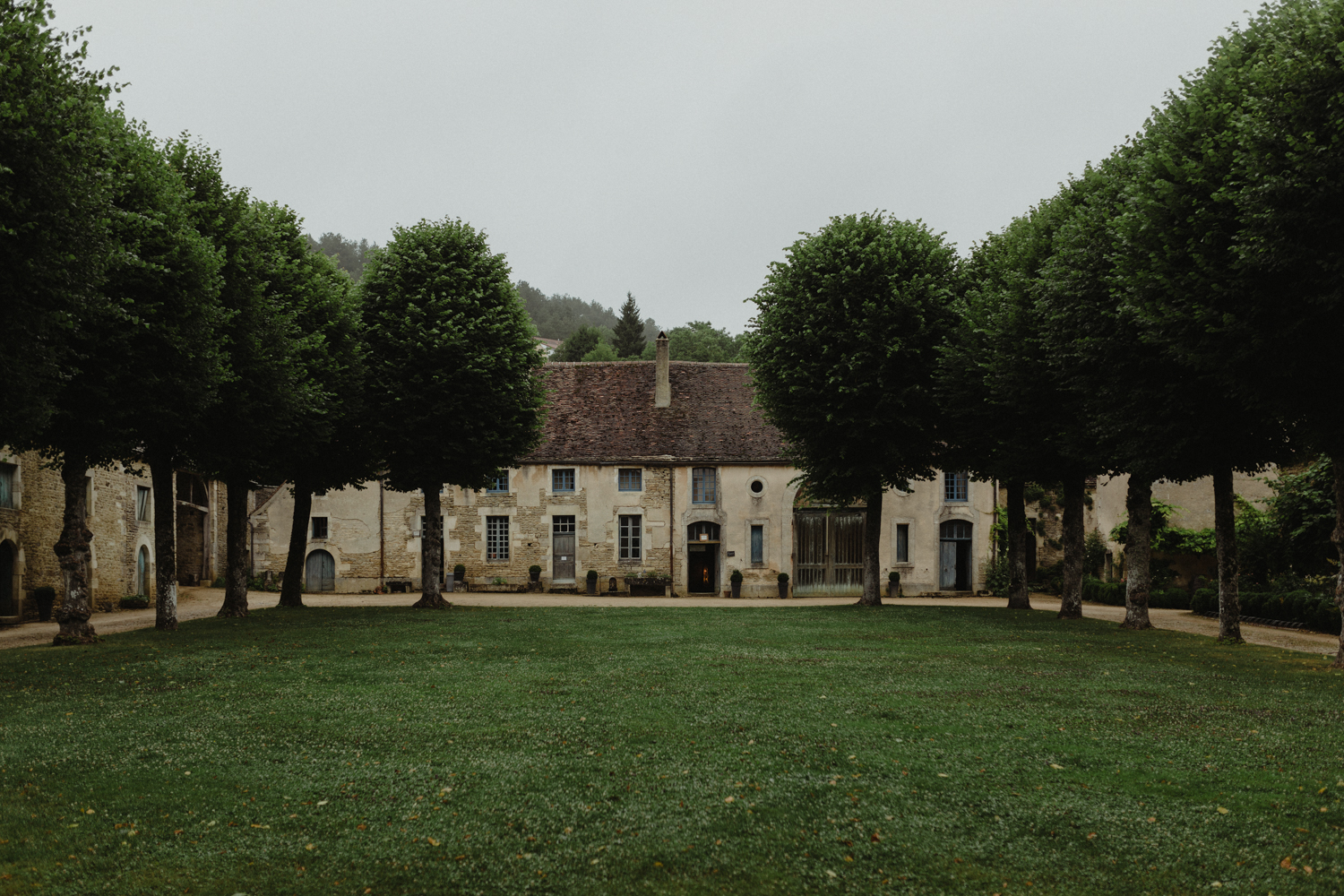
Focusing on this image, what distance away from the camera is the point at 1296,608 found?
22.8 meters

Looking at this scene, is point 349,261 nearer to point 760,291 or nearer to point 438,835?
point 760,291

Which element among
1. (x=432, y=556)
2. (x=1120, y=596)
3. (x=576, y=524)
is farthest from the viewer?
(x=576, y=524)

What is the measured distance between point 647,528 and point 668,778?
2882cm

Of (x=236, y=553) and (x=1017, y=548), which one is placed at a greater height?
(x=236, y=553)

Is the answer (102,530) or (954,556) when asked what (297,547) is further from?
(954,556)

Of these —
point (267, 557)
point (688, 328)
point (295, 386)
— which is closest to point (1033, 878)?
point (295, 386)

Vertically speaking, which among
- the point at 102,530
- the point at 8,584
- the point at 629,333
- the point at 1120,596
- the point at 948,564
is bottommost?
the point at 1120,596

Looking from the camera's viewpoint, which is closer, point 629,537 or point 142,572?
point 142,572

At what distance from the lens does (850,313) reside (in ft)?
81.9

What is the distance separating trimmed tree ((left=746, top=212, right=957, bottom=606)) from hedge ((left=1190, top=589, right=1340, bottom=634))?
9234mm

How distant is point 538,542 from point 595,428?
5134mm

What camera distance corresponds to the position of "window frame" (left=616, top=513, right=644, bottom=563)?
3578cm

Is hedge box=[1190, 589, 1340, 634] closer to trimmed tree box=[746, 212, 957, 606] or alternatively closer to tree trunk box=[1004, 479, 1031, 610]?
tree trunk box=[1004, 479, 1031, 610]

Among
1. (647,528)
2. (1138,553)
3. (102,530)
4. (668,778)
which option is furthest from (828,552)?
(668,778)
